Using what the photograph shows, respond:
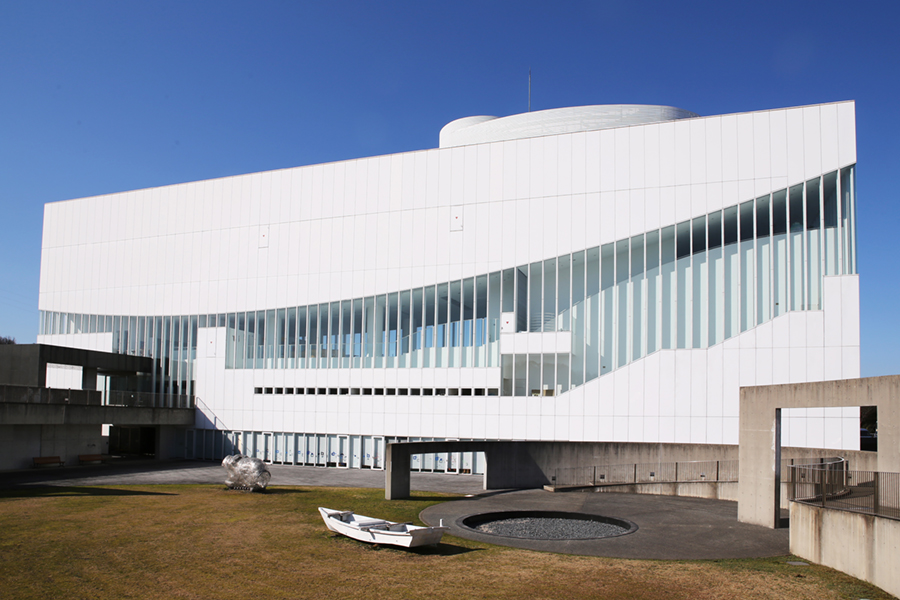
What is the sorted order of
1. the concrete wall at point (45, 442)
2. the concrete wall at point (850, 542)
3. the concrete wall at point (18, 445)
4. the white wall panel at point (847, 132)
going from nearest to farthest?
the concrete wall at point (850, 542)
the white wall panel at point (847, 132)
the concrete wall at point (18, 445)
the concrete wall at point (45, 442)

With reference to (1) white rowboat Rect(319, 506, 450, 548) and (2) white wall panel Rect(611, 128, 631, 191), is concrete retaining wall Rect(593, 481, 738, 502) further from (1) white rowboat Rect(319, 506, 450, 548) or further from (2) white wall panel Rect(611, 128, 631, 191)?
(2) white wall panel Rect(611, 128, 631, 191)

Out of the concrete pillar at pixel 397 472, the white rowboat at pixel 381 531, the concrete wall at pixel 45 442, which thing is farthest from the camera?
the concrete wall at pixel 45 442

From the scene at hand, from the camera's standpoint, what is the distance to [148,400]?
42469 millimetres

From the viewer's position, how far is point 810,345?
31.1 m

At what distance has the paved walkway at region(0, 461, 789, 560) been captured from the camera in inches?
707

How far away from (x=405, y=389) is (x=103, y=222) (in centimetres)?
2734

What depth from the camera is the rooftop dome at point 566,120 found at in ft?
132

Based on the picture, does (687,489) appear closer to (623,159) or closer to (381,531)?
(381,531)

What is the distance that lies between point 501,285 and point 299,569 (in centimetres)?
2426

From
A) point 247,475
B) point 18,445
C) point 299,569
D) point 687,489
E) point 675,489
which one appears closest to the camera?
point 299,569

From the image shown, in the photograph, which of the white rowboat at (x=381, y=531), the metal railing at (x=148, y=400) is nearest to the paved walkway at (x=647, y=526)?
the white rowboat at (x=381, y=531)

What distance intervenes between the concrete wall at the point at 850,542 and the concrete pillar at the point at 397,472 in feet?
46.2

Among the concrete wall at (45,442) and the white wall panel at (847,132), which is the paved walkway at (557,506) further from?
the white wall panel at (847,132)

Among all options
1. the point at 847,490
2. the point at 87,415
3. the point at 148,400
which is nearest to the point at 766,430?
the point at 847,490
